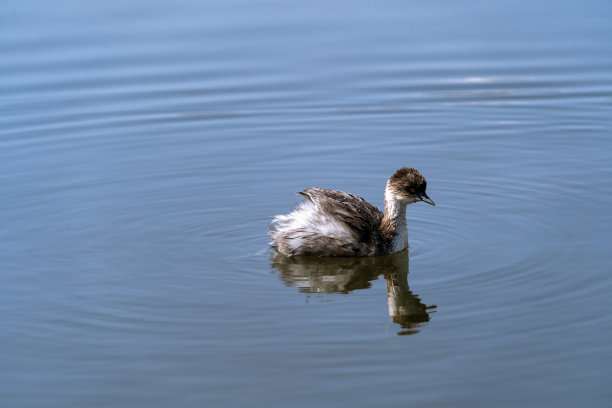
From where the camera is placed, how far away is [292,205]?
10.7 meters

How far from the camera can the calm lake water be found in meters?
6.94

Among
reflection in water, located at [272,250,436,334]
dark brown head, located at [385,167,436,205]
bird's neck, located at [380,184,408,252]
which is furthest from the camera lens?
bird's neck, located at [380,184,408,252]

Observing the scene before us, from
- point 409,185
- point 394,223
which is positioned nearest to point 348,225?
point 394,223

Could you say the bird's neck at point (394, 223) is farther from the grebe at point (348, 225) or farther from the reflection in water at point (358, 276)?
the reflection in water at point (358, 276)

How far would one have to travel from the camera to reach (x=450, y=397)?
21.2 feet

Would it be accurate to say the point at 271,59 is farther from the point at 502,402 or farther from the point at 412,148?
the point at 502,402

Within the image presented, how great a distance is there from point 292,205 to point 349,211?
1.42m

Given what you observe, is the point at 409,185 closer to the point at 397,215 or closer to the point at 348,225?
the point at 397,215

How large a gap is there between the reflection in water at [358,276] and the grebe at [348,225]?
0.09 meters

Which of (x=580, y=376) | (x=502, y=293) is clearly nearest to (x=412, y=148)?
(x=502, y=293)

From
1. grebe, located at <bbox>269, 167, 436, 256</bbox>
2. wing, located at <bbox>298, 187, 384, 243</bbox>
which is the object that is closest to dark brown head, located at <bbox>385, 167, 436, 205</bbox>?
grebe, located at <bbox>269, 167, 436, 256</bbox>

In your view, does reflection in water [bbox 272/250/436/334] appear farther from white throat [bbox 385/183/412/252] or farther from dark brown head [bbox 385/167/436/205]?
dark brown head [bbox 385/167/436/205]

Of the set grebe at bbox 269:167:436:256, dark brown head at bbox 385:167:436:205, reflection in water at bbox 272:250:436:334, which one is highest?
dark brown head at bbox 385:167:436:205

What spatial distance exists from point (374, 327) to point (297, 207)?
7.71 feet
